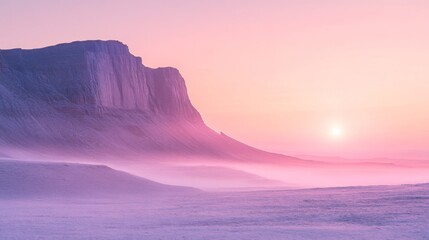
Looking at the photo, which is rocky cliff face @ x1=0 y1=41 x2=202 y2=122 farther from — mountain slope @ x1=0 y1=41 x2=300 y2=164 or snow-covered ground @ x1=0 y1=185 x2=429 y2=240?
snow-covered ground @ x1=0 y1=185 x2=429 y2=240

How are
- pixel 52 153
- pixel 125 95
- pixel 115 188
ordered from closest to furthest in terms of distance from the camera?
pixel 115 188
pixel 52 153
pixel 125 95

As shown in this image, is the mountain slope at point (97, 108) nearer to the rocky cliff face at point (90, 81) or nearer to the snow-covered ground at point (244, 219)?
the rocky cliff face at point (90, 81)

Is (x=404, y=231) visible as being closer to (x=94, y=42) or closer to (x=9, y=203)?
(x=9, y=203)

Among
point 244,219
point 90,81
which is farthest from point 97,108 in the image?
point 244,219

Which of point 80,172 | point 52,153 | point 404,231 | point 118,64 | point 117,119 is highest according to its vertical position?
point 118,64

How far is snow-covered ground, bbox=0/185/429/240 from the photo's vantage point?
15.3m

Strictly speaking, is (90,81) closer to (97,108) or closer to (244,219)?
(97,108)

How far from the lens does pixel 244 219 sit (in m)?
18.2

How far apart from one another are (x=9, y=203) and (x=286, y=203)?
12.1 m

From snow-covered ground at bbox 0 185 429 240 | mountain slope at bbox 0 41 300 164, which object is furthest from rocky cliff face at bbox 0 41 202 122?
snow-covered ground at bbox 0 185 429 240

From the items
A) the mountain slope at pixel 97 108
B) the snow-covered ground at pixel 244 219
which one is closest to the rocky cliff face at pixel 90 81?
the mountain slope at pixel 97 108

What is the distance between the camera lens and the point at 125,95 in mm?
Result: 112062

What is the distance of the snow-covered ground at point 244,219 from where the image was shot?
15258 millimetres

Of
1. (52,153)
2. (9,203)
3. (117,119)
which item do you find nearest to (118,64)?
(117,119)
